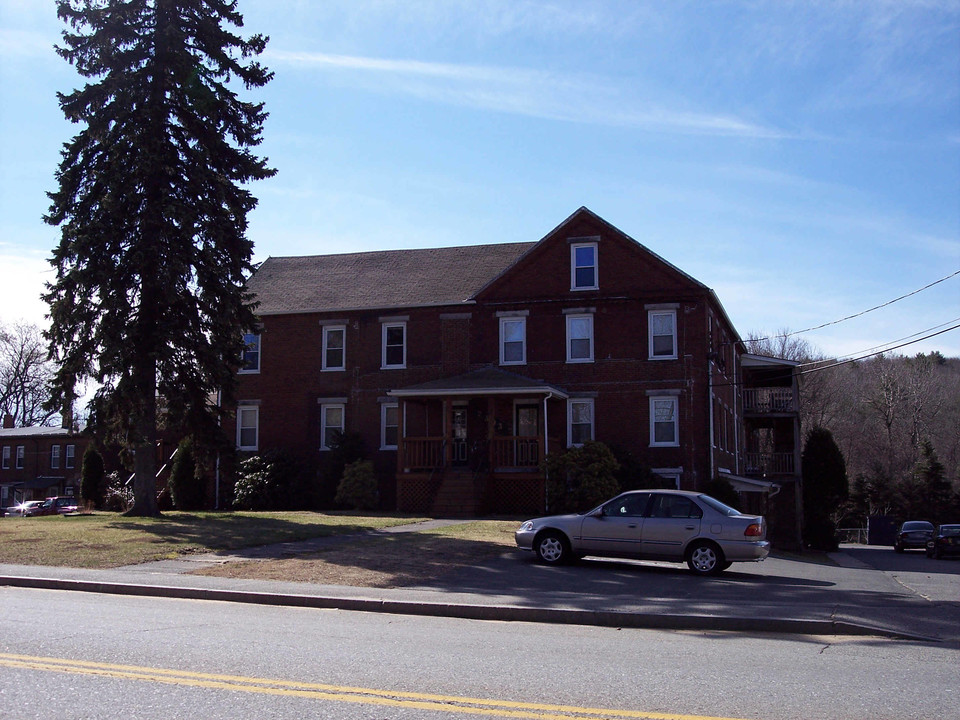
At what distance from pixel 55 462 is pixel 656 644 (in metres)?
56.4

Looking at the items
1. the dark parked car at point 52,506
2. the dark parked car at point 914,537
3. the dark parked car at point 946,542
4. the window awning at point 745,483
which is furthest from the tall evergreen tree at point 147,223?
the dark parked car at point 914,537

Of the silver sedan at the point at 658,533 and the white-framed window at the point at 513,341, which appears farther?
the white-framed window at the point at 513,341

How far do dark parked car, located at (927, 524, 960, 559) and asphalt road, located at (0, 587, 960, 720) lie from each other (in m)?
28.8

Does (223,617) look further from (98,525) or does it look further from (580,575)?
(98,525)

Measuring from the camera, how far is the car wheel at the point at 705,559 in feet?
51.9

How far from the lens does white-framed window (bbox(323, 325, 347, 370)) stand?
35.1 m

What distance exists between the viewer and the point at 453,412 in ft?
109

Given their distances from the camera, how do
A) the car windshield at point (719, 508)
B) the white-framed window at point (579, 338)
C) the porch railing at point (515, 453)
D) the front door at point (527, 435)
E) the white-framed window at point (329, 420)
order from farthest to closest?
the white-framed window at point (329, 420)
the white-framed window at point (579, 338)
the front door at point (527, 435)
the porch railing at point (515, 453)
the car windshield at point (719, 508)

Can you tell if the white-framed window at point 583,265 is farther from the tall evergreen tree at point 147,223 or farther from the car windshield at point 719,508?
the car windshield at point 719,508

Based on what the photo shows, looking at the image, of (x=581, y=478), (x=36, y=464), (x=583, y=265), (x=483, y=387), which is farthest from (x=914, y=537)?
(x=36, y=464)

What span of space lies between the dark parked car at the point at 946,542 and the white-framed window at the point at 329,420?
23.7 meters

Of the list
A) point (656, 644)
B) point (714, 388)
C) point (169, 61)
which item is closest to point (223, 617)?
point (656, 644)

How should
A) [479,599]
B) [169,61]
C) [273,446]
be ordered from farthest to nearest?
[273,446] → [169,61] → [479,599]

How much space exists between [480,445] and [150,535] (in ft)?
45.5
